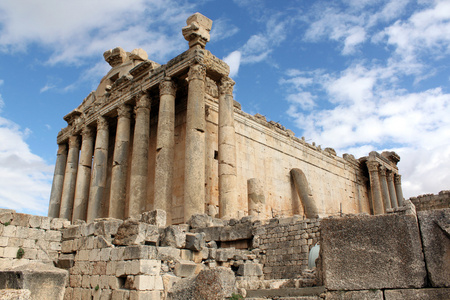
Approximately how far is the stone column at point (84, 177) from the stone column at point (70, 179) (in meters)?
1.29

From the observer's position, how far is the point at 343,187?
100 feet

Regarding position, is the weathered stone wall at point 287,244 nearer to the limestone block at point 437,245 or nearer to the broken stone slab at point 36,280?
the broken stone slab at point 36,280

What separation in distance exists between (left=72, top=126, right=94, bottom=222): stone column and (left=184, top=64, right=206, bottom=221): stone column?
28.9 ft

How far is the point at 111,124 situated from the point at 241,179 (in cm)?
860

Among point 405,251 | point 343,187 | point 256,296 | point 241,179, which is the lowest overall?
point 256,296

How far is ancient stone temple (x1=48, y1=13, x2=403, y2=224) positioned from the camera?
16.7 m

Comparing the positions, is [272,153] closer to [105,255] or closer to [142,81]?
[142,81]

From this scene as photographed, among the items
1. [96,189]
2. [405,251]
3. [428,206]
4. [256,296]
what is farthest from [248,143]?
[405,251]

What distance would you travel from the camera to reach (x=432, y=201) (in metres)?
21.3

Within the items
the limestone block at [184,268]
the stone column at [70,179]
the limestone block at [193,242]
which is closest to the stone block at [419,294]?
the limestone block at [184,268]

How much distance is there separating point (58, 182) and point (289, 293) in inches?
855

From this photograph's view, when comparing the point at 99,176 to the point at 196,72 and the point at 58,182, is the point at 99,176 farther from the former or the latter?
the point at 196,72

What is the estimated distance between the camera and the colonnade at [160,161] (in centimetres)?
1597

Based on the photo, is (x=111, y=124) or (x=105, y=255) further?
(x=111, y=124)
